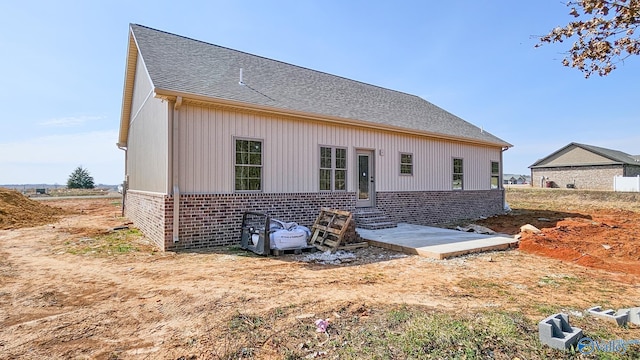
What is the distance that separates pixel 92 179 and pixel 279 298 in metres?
47.7

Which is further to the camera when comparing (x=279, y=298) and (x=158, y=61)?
(x=158, y=61)

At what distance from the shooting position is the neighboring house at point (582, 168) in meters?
32.8

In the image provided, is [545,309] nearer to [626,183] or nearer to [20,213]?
[20,213]

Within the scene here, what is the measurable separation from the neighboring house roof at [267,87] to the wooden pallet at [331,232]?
10.6ft

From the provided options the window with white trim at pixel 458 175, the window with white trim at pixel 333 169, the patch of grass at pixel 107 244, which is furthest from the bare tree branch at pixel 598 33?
the window with white trim at pixel 458 175

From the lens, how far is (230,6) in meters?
10.3

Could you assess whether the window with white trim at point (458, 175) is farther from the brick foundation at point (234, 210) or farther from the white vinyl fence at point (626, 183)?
the white vinyl fence at point (626, 183)

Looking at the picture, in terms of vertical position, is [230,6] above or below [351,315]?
above

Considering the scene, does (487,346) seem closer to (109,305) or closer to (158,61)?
(109,305)

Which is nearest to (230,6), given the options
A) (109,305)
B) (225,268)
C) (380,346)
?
(225,268)

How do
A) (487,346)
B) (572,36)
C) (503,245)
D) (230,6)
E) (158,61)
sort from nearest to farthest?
1. (487,346)
2. (572,36)
3. (503,245)
4. (158,61)
5. (230,6)

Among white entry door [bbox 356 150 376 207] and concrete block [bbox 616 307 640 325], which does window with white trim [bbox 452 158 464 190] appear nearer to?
white entry door [bbox 356 150 376 207]

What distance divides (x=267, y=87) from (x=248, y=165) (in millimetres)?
2837

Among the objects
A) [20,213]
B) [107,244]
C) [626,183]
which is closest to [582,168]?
[626,183]
